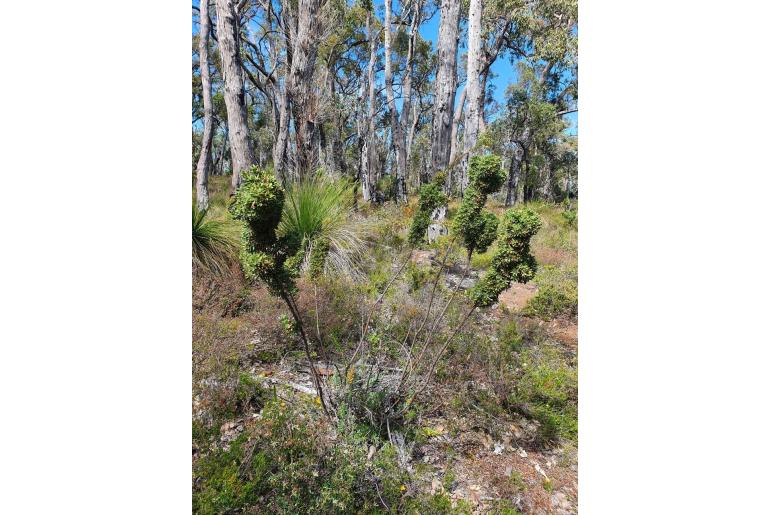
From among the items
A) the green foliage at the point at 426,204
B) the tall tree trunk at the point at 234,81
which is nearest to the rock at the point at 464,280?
the green foliage at the point at 426,204

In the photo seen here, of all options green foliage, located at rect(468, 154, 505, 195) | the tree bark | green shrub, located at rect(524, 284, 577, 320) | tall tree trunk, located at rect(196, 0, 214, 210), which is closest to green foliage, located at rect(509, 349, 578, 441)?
green shrub, located at rect(524, 284, 577, 320)

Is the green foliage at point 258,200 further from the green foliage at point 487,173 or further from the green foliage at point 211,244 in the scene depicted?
the green foliage at point 211,244

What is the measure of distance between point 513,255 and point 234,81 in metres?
2.54

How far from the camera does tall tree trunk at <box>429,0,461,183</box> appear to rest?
3182 millimetres

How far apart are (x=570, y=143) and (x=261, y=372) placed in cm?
239

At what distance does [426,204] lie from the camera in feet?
5.06

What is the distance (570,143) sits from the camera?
7.73 ft

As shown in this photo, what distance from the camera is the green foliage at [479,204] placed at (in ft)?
4.18

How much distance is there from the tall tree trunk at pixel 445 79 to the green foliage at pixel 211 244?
212 centimetres

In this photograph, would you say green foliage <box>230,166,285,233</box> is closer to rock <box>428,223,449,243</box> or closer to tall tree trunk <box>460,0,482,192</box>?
rock <box>428,223,449,243</box>

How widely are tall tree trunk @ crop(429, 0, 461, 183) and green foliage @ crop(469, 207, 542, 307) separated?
233cm
